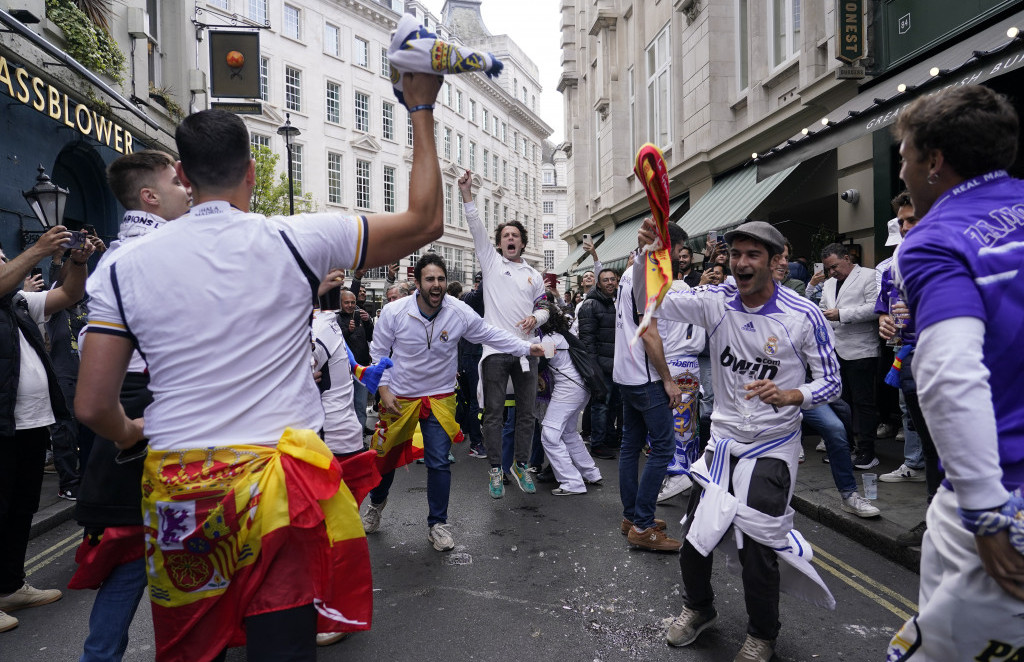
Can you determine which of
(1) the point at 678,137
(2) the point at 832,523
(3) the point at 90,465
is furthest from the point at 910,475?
(1) the point at 678,137

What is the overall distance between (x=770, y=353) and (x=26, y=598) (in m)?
4.55

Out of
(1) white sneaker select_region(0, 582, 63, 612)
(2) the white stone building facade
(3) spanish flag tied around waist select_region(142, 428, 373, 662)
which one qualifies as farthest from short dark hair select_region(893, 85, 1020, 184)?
(2) the white stone building facade

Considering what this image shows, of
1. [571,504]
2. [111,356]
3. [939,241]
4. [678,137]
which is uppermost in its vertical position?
[678,137]

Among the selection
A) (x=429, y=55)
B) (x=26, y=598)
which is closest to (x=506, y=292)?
(x=26, y=598)

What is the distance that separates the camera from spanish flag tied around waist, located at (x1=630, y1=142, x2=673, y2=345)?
3.13m

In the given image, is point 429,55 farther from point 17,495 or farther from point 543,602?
point 17,495

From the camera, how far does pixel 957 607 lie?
1.71m

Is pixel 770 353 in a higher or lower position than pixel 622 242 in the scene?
lower

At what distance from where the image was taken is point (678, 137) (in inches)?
670

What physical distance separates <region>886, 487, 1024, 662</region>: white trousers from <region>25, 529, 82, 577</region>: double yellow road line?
5452 millimetres

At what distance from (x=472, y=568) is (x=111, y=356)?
10.7 feet

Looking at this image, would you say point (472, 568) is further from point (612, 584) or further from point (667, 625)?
point (667, 625)

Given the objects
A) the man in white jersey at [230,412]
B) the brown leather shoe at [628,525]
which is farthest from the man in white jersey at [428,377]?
the man in white jersey at [230,412]

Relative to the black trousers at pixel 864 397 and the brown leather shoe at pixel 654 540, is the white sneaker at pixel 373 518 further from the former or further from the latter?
the black trousers at pixel 864 397
